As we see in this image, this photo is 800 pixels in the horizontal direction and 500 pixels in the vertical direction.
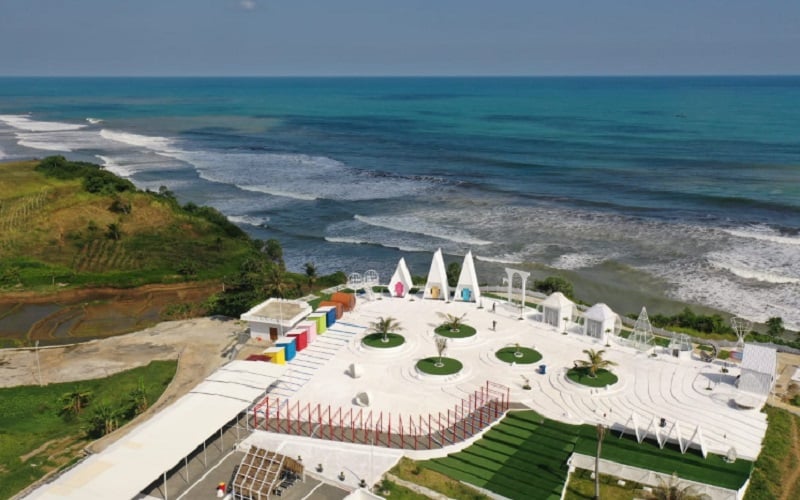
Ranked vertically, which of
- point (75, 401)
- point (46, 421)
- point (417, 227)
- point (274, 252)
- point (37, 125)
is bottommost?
point (46, 421)

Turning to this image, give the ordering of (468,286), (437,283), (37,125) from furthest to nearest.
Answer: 1. (37,125)
2. (437,283)
3. (468,286)

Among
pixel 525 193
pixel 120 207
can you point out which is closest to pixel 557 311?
pixel 525 193

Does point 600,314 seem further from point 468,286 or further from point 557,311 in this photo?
point 468,286

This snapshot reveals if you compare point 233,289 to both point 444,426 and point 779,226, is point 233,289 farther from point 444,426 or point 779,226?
point 779,226

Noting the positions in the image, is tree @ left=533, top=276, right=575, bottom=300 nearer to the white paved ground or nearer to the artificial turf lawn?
the white paved ground

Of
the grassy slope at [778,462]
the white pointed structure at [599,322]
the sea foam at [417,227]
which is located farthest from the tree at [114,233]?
the grassy slope at [778,462]

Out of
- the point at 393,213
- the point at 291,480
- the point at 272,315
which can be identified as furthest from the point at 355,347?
the point at 393,213
